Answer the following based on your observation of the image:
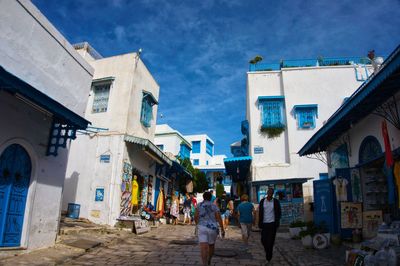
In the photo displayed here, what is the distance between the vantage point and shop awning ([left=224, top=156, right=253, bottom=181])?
18.2 meters

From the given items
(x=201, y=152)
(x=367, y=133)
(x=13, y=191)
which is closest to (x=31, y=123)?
(x=13, y=191)

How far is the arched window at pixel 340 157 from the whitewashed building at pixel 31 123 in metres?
8.70

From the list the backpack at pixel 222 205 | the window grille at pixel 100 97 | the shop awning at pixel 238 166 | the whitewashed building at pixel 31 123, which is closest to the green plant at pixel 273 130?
the shop awning at pixel 238 166

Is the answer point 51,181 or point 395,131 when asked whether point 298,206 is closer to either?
point 395,131

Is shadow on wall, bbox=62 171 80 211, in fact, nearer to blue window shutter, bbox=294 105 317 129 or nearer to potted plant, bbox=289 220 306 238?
potted plant, bbox=289 220 306 238

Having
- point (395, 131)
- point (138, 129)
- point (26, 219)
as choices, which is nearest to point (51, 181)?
point (26, 219)

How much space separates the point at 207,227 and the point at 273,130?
13.6m

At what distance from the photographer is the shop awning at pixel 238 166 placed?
18.2m

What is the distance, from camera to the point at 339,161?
11.4 metres

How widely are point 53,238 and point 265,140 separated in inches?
528

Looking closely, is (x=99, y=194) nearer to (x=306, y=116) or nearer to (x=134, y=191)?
(x=134, y=191)

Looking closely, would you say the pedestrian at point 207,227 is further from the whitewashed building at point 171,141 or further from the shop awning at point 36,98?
the whitewashed building at point 171,141

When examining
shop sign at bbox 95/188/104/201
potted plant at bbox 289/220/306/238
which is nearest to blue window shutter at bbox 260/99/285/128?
potted plant at bbox 289/220/306/238

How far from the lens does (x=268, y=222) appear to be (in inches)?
270
